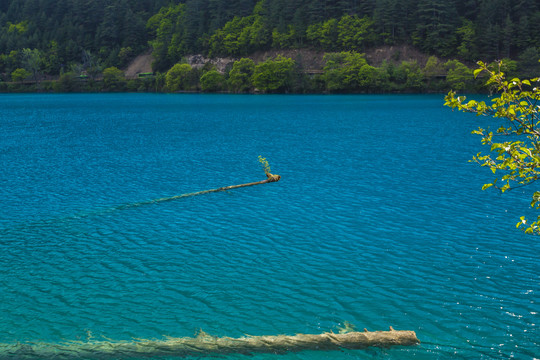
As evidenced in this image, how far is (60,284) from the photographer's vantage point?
22.9m

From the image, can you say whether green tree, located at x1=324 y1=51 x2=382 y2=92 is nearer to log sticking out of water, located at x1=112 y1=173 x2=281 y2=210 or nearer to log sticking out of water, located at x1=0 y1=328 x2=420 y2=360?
log sticking out of water, located at x1=112 y1=173 x2=281 y2=210

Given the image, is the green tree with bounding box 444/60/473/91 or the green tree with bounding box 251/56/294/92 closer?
the green tree with bounding box 444/60/473/91

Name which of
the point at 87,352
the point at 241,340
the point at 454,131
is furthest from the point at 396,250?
the point at 454,131

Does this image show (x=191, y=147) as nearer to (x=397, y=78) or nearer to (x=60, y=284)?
(x=60, y=284)

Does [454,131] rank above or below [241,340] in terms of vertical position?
above

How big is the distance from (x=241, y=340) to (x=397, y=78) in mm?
171338

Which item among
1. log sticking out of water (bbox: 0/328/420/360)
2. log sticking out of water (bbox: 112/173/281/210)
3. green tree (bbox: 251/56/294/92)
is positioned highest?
green tree (bbox: 251/56/294/92)

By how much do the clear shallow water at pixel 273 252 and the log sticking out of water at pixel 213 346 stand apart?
18.3 inches

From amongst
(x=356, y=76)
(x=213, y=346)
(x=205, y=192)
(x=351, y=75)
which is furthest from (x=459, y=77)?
(x=213, y=346)

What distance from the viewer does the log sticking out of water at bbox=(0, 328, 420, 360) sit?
55.9 ft

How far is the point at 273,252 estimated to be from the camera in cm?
2658

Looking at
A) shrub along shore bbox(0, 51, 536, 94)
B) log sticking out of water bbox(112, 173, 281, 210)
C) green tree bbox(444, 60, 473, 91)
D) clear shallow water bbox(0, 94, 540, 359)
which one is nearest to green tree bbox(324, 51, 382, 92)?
shrub along shore bbox(0, 51, 536, 94)

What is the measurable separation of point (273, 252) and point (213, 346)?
971 centimetres

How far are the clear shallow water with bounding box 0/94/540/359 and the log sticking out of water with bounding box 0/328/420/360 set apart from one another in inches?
18.3
